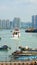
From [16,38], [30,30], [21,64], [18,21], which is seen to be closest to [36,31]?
[30,30]

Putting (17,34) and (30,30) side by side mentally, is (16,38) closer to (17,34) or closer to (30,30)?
(17,34)

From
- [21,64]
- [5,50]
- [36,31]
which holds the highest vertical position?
[21,64]

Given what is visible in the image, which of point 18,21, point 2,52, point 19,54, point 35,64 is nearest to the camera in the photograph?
point 35,64

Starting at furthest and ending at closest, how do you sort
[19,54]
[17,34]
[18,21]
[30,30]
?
[18,21] < [30,30] < [17,34] < [19,54]

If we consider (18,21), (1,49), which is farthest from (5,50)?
(18,21)

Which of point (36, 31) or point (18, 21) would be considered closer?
point (36, 31)

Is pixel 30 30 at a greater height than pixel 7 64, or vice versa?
pixel 7 64

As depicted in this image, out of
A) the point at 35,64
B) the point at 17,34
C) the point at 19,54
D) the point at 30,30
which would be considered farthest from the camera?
the point at 30,30

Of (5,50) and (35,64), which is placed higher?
(35,64)

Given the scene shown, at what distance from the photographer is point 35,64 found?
13047 millimetres

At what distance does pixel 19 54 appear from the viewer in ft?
91.3

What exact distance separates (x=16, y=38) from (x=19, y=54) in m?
54.1

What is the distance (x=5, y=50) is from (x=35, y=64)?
2702cm

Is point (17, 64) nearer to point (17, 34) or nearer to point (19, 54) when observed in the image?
point (19, 54)
